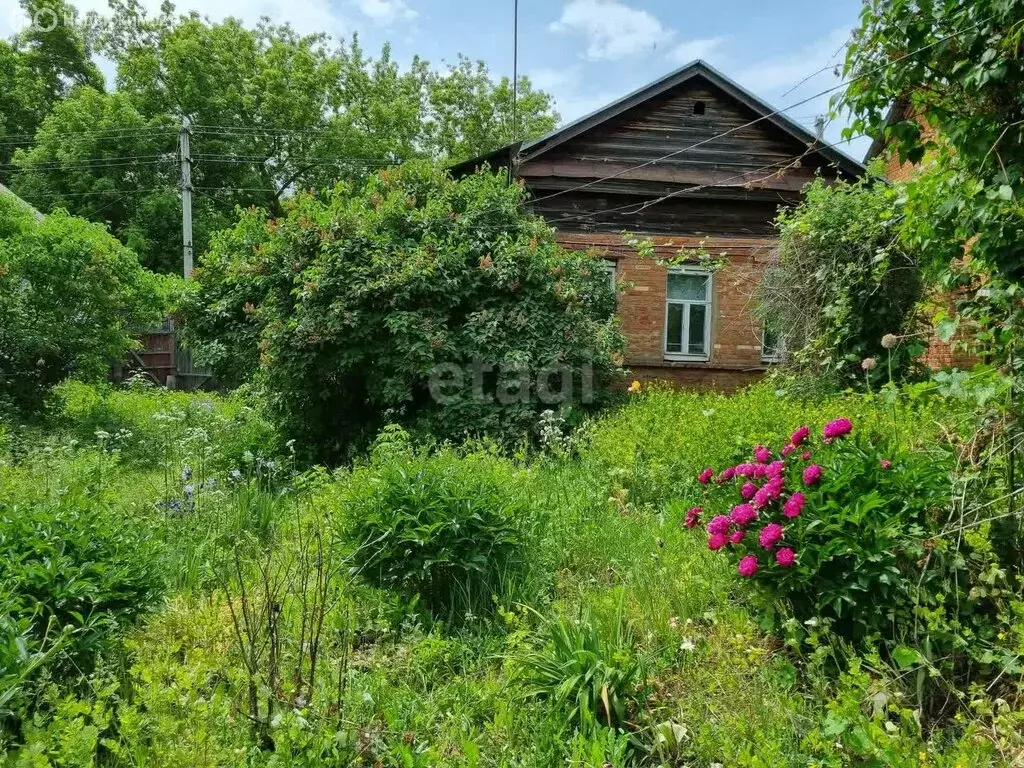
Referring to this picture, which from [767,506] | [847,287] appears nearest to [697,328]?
[847,287]

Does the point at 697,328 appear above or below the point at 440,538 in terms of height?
above

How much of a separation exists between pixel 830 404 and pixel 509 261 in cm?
360

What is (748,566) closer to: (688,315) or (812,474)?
(812,474)

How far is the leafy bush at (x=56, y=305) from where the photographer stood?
8.72 metres

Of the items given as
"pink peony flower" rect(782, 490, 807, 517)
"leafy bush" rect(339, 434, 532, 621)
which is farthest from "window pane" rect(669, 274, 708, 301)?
"pink peony flower" rect(782, 490, 807, 517)

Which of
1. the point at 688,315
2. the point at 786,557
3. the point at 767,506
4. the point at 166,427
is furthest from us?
the point at 688,315

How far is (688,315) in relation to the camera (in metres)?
11.3

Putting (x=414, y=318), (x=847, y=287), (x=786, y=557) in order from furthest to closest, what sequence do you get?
(x=847, y=287) < (x=414, y=318) < (x=786, y=557)

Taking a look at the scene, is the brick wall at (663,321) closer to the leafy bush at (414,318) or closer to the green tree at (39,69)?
the leafy bush at (414,318)

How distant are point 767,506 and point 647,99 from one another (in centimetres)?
995

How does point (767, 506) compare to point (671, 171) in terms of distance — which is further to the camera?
point (671, 171)

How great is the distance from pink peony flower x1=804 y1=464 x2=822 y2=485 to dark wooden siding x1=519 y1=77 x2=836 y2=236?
8861mm

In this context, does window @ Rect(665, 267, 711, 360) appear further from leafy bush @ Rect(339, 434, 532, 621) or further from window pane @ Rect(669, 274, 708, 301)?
leafy bush @ Rect(339, 434, 532, 621)

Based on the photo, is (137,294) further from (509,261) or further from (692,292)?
(692,292)
